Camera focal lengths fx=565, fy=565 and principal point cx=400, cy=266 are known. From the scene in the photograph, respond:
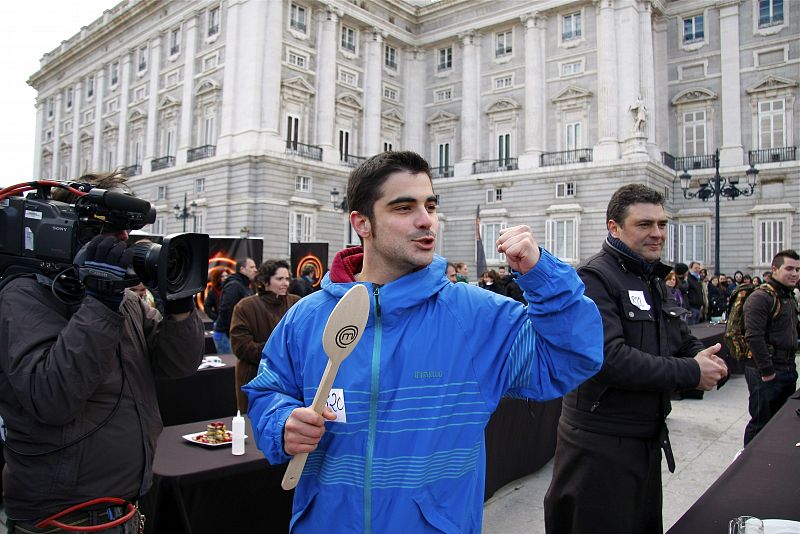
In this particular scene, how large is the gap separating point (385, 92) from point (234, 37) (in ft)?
28.7

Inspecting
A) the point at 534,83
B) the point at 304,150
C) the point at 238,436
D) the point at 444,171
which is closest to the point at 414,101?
the point at 444,171

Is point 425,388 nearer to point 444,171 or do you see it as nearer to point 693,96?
point 693,96

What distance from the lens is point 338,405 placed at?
4.98 feet

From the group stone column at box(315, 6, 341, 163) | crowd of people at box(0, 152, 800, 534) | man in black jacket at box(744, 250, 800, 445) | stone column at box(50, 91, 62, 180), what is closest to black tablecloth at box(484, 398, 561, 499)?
crowd of people at box(0, 152, 800, 534)

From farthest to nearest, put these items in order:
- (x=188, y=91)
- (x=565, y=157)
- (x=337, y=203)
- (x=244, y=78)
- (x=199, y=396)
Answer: (x=188, y=91) < (x=565, y=157) < (x=244, y=78) < (x=337, y=203) < (x=199, y=396)

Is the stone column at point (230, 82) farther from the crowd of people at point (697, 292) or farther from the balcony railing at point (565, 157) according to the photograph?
the crowd of people at point (697, 292)

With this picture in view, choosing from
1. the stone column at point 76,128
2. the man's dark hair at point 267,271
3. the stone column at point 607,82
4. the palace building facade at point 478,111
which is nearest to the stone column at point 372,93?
the palace building facade at point 478,111

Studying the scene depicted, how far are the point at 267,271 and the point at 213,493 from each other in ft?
8.88

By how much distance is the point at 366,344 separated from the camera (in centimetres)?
156

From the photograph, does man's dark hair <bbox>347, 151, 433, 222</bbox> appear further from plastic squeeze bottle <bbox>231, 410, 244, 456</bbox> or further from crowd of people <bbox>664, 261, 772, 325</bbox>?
crowd of people <bbox>664, 261, 772, 325</bbox>

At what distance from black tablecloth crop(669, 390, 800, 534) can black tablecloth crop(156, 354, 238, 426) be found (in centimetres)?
461

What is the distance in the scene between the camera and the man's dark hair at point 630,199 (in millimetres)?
2879

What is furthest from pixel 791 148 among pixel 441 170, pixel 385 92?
pixel 385 92

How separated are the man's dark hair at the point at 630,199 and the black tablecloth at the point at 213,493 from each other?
89.8 inches
